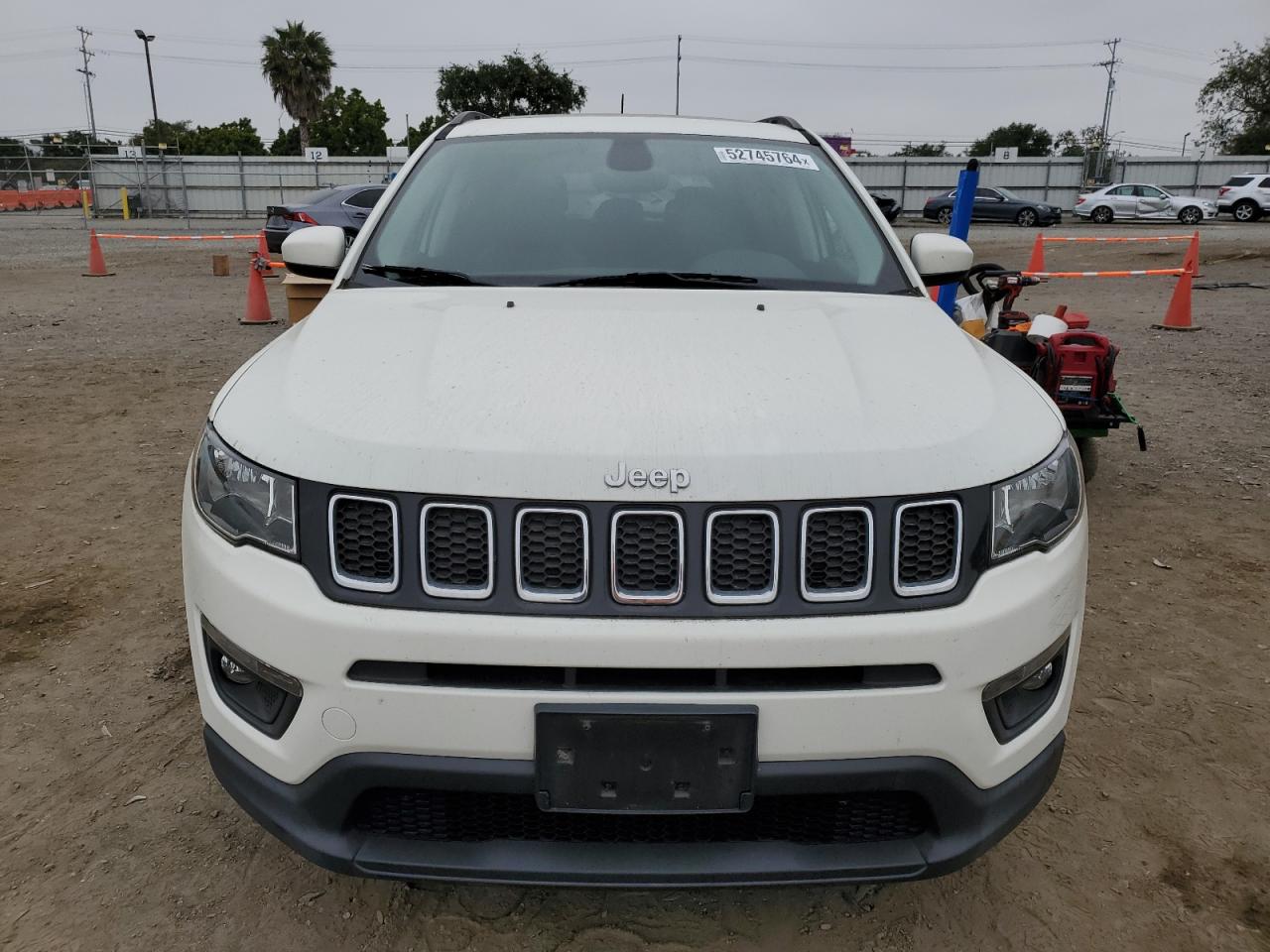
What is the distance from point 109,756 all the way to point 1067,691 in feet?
8.29

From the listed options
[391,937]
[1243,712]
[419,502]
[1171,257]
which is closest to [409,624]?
[419,502]

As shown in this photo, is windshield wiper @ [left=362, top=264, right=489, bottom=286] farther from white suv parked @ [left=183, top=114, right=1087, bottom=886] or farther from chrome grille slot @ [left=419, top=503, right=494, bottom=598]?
chrome grille slot @ [left=419, top=503, right=494, bottom=598]

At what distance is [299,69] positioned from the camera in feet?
182

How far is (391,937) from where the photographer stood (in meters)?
2.07

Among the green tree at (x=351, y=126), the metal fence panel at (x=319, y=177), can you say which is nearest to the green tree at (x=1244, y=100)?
the metal fence panel at (x=319, y=177)

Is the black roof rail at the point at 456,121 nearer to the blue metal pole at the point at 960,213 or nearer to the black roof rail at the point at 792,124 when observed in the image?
the black roof rail at the point at 792,124

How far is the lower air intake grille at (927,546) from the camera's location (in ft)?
5.57

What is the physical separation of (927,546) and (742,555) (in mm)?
341

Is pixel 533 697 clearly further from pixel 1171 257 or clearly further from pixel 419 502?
pixel 1171 257

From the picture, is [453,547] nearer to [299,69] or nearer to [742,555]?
[742,555]

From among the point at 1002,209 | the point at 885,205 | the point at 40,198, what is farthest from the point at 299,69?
the point at 885,205

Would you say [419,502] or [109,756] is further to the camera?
[109,756]

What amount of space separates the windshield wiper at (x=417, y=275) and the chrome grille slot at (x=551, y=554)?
1.11m

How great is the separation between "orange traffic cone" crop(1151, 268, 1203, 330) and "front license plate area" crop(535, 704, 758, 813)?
34.5 feet
